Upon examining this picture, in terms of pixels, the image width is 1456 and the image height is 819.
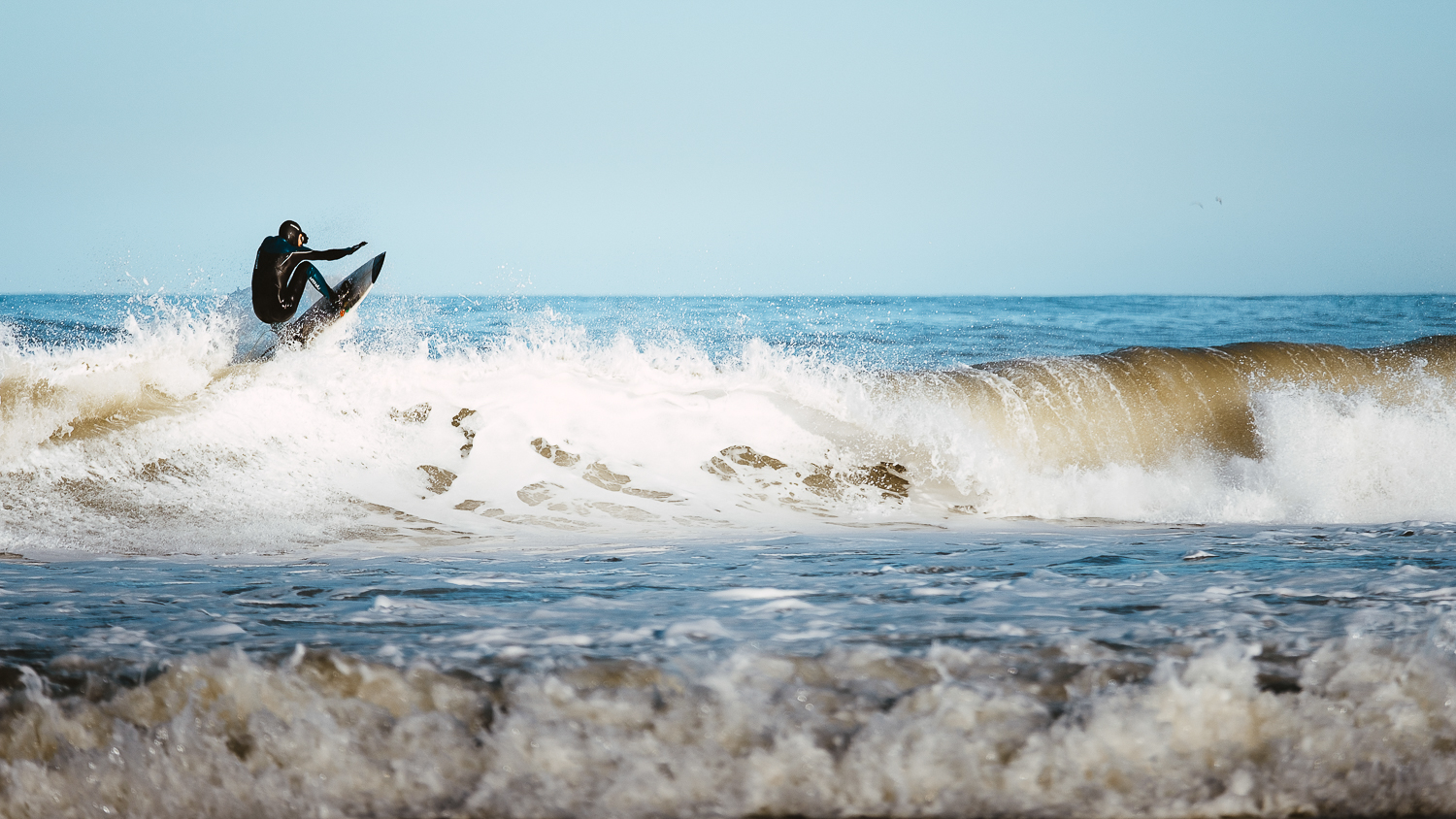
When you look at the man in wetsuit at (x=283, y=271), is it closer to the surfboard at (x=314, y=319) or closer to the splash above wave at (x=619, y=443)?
the surfboard at (x=314, y=319)

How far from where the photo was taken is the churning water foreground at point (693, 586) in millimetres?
1996

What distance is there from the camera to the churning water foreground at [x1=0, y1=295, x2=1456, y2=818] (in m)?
2.00

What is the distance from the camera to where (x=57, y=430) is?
6191mm

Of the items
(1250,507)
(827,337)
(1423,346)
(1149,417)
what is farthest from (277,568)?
(827,337)

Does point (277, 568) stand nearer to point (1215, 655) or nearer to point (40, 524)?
point (40, 524)

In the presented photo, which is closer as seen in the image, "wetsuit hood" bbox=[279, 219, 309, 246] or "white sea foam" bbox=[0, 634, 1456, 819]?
"white sea foam" bbox=[0, 634, 1456, 819]

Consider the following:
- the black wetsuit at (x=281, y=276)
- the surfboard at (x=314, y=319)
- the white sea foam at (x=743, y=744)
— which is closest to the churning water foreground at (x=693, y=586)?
the white sea foam at (x=743, y=744)

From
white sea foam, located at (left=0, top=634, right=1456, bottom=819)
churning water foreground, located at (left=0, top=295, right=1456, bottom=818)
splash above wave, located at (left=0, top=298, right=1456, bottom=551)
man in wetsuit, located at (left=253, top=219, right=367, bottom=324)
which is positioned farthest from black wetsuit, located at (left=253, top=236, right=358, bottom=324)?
white sea foam, located at (left=0, top=634, right=1456, bottom=819)

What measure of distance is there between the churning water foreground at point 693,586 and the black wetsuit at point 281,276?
1.01 feet

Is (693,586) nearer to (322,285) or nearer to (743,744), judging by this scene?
(743,744)

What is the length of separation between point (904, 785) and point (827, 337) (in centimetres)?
1530

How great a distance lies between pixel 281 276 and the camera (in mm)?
8234

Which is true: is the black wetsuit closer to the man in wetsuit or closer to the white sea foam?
the man in wetsuit

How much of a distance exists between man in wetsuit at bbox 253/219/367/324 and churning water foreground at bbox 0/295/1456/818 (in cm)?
32
